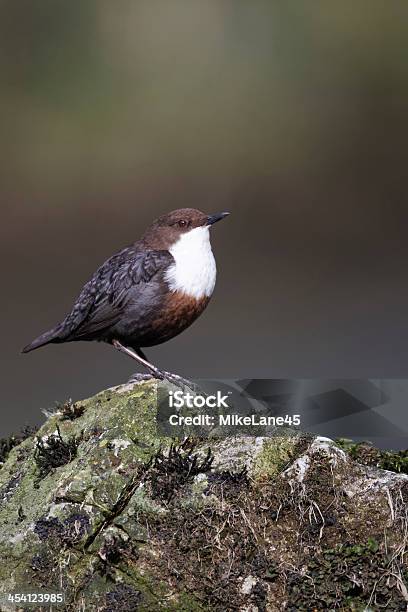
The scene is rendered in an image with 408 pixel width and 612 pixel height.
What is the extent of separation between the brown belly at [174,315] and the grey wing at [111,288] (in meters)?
0.21

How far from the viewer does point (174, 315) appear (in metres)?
5.06

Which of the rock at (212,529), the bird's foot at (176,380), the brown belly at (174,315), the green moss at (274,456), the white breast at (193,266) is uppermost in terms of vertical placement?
the white breast at (193,266)

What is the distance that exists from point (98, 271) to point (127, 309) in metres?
0.41

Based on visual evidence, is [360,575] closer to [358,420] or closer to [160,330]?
[358,420]

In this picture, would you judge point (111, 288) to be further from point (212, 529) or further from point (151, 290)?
point (212, 529)

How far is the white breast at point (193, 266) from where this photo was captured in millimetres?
5078

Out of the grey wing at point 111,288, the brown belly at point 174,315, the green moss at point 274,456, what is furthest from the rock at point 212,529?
the grey wing at point 111,288

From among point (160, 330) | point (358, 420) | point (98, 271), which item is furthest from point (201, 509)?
point (98, 271)

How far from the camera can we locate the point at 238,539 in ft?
12.6

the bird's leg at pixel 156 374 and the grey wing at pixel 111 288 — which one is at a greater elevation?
the grey wing at pixel 111 288

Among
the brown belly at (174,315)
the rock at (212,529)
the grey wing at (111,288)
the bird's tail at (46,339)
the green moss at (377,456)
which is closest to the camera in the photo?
the rock at (212,529)

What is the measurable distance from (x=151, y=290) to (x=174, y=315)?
0.20 metres

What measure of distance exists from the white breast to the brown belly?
40 millimetres

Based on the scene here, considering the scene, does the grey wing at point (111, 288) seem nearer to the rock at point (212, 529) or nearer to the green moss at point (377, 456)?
the rock at point (212, 529)
